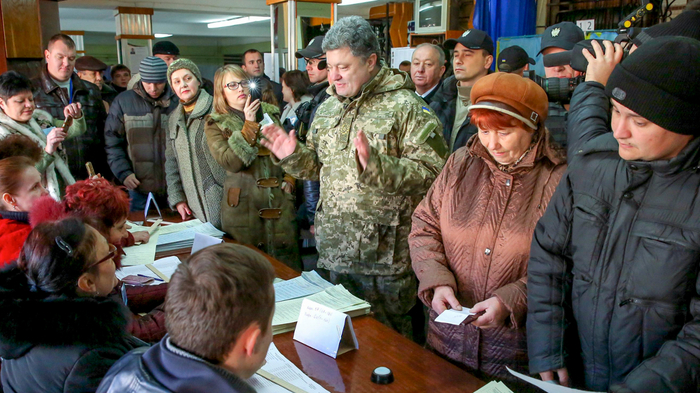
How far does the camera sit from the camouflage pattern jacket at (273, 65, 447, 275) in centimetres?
216

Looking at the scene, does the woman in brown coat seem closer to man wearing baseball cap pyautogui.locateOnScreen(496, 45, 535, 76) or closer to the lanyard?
man wearing baseball cap pyautogui.locateOnScreen(496, 45, 535, 76)

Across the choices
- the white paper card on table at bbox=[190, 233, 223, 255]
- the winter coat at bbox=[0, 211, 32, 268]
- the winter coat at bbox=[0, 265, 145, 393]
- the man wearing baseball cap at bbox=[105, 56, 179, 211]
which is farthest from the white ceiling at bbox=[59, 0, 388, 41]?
the winter coat at bbox=[0, 265, 145, 393]

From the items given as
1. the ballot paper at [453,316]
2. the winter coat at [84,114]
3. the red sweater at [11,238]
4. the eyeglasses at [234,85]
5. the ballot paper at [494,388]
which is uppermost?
the eyeglasses at [234,85]

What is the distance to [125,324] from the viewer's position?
1.28 meters

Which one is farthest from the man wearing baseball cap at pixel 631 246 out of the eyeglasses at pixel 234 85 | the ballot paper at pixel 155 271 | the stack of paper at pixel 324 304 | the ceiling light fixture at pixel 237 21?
the ceiling light fixture at pixel 237 21

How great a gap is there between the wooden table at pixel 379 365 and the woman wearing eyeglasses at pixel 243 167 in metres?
1.27

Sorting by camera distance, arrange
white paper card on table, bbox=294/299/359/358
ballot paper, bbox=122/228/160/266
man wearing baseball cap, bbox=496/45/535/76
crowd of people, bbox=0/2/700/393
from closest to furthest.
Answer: crowd of people, bbox=0/2/700/393 < white paper card on table, bbox=294/299/359/358 < ballot paper, bbox=122/228/160/266 < man wearing baseball cap, bbox=496/45/535/76

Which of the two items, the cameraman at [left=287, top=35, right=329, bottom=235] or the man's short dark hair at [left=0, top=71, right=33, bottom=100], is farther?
the cameraman at [left=287, top=35, right=329, bottom=235]

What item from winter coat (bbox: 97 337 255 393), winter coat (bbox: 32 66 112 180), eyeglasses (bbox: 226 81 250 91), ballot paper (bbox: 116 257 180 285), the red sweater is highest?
eyeglasses (bbox: 226 81 250 91)

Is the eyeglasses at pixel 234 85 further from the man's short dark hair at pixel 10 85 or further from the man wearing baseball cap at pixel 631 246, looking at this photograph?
the man wearing baseball cap at pixel 631 246

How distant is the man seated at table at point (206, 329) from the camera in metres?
0.94

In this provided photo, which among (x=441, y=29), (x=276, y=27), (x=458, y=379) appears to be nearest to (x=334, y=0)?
(x=276, y=27)

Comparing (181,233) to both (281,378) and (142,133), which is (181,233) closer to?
(142,133)

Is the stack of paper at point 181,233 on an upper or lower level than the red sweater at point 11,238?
lower
